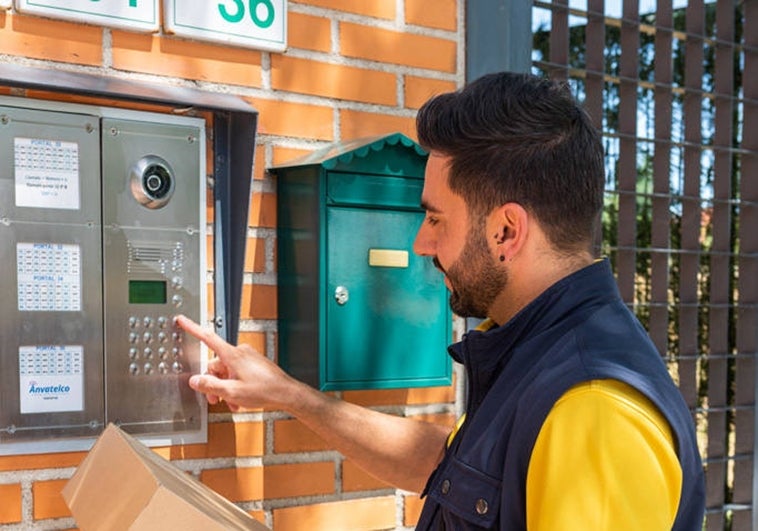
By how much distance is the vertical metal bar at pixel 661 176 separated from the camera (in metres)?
3.04

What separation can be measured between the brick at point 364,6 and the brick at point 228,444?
101cm

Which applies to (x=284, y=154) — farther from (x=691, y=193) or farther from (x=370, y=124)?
(x=691, y=193)

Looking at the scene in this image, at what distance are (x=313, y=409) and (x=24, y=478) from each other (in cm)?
60

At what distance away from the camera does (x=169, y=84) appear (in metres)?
2.06

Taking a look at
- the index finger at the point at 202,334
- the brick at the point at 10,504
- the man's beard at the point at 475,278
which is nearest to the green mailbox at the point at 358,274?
the index finger at the point at 202,334

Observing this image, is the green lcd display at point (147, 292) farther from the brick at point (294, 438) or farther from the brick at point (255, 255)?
the brick at point (294, 438)

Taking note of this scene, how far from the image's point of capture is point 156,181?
2027 millimetres

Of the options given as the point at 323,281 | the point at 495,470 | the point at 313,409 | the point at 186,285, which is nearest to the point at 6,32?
the point at 186,285

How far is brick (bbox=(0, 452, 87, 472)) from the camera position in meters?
1.89

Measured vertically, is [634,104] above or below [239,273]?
above

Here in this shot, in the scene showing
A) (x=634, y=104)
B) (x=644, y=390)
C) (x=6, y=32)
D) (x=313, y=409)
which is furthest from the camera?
(x=634, y=104)

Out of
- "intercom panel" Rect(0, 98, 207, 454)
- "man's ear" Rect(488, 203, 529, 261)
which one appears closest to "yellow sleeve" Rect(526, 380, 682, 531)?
"man's ear" Rect(488, 203, 529, 261)

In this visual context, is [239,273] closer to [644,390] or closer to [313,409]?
[313,409]

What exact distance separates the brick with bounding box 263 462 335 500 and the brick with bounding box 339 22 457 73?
101 centimetres
